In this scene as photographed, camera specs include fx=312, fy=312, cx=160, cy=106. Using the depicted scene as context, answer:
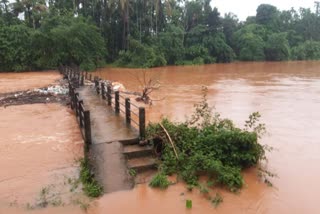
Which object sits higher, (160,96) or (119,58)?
(119,58)

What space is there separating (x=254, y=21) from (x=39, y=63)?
4393cm

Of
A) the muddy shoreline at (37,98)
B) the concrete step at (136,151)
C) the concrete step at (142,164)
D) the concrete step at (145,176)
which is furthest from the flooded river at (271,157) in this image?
the muddy shoreline at (37,98)

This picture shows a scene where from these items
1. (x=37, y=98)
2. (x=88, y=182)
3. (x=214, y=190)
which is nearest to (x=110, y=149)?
(x=88, y=182)

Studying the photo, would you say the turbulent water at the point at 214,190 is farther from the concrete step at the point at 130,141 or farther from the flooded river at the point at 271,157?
the concrete step at the point at 130,141

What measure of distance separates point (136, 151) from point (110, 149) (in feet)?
1.99

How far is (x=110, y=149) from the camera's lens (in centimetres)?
721

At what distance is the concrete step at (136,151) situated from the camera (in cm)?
708

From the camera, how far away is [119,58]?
128 feet

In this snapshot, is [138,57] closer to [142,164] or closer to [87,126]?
[87,126]

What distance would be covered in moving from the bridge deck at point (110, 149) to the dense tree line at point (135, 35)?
24309 mm

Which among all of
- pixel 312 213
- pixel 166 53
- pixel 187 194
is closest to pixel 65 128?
pixel 187 194

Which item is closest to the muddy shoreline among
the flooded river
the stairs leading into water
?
the flooded river

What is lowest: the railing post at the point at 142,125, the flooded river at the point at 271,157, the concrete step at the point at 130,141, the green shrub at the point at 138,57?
the flooded river at the point at 271,157

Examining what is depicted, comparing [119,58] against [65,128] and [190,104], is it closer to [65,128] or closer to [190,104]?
[190,104]
